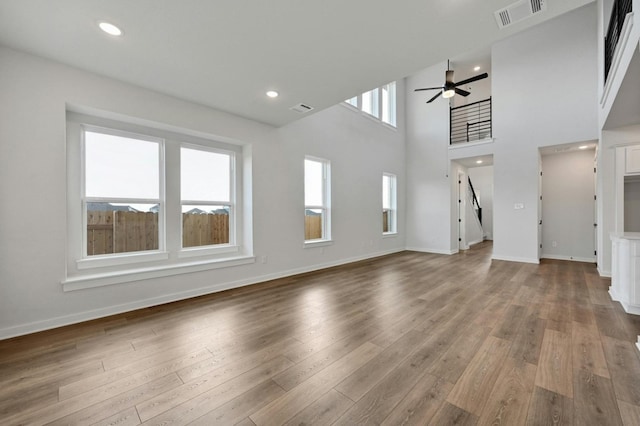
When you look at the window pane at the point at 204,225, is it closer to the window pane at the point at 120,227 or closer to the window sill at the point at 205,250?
the window sill at the point at 205,250

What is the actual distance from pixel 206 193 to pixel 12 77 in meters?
2.19

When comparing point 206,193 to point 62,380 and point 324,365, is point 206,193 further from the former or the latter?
point 324,365

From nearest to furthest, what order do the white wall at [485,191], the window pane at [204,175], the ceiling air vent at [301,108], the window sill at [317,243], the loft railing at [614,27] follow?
the loft railing at [614,27] → the ceiling air vent at [301,108] → the window pane at [204,175] → the window sill at [317,243] → the white wall at [485,191]

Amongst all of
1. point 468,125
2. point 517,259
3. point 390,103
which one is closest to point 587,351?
point 517,259

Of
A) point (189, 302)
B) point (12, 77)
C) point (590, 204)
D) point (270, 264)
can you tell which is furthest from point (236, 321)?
point (590, 204)

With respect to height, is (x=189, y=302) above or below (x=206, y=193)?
below

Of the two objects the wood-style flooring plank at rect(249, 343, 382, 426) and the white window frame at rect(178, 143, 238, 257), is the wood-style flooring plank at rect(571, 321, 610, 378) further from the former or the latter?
the white window frame at rect(178, 143, 238, 257)

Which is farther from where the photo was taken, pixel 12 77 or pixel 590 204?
pixel 590 204

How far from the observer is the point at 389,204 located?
25.1ft

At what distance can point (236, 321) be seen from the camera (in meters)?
2.79

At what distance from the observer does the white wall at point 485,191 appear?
10594mm

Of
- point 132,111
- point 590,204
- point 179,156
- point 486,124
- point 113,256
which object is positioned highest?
point 486,124

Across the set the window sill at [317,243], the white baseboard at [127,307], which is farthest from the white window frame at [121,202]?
the window sill at [317,243]

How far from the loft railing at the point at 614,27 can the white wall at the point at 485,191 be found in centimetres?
676
